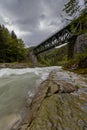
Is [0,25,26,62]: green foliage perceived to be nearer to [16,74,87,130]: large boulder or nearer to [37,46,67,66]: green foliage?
[37,46,67,66]: green foliage

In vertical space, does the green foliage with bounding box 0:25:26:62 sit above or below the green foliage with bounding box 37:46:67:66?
above

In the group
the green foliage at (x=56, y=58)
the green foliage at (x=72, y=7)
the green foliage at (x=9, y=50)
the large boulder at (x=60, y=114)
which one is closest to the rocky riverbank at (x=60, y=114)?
the large boulder at (x=60, y=114)

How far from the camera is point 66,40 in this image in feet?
83.4

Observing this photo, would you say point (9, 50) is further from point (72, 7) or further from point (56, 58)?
point (56, 58)

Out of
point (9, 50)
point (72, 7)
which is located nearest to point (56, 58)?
point (9, 50)

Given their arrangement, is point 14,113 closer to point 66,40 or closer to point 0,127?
point 0,127

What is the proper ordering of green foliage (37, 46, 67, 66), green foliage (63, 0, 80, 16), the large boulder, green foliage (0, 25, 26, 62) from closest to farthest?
1. the large boulder
2. green foliage (63, 0, 80, 16)
3. green foliage (0, 25, 26, 62)
4. green foliage (37, 46, 67, 66)

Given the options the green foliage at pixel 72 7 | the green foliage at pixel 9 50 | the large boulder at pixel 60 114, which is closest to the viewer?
the large boulder at pixel 60 114

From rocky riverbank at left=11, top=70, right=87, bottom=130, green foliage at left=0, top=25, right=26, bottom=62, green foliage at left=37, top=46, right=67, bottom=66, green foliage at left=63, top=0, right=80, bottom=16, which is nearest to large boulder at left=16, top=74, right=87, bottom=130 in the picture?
rocky riverbank at left=11, top=70, right=87, bottom=130

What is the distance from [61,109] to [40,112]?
0.51m

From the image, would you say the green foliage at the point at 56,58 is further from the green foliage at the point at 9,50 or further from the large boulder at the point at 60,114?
the large boulder at the point at 60,114

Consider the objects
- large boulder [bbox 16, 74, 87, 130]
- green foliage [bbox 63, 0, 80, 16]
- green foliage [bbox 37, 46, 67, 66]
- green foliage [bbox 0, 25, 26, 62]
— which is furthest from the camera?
green foliage [bbox 37, 46, 67, 66]

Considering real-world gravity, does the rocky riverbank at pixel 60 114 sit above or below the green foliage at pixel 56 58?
above

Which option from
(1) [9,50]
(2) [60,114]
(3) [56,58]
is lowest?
(3) [56,58]
